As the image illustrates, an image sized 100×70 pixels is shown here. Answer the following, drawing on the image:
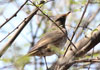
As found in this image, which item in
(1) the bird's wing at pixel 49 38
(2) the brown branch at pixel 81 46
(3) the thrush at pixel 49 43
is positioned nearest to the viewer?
(2) the brown branch at pixel 81 46

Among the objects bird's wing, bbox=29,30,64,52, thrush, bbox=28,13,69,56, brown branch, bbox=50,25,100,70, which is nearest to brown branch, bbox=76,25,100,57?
brown branch, bbox=50,25,100,70

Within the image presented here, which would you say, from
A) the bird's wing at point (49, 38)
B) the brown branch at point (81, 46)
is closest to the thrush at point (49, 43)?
the bird's wing at point (49, 38)

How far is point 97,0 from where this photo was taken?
4.76 meters

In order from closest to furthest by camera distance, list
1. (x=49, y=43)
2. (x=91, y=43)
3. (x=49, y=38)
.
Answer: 1. (x=91, y=43)
2. (x=49, y=43)
3. (x=49, y=38)

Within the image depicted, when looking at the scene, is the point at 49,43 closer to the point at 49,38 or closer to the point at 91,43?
the point at 49,38

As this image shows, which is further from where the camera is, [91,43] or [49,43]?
[49,43]

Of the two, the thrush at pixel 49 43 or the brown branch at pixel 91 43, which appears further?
the thrush at pixel 49 43

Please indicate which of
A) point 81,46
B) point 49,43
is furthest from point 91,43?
point 49,43

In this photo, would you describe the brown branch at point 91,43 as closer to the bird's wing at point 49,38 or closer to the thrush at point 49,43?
the thrush at point 49,43

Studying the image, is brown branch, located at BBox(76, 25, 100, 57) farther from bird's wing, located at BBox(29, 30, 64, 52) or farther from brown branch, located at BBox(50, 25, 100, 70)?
bird's wing, located at BBox(29, 30, 64, 52)

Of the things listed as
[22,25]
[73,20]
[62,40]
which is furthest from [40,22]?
[22,25]

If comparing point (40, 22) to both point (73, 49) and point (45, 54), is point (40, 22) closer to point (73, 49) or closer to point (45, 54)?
point (45, 54)

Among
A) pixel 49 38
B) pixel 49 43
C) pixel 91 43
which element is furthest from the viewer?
pixel 49 38

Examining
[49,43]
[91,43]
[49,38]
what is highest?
[49,38]
